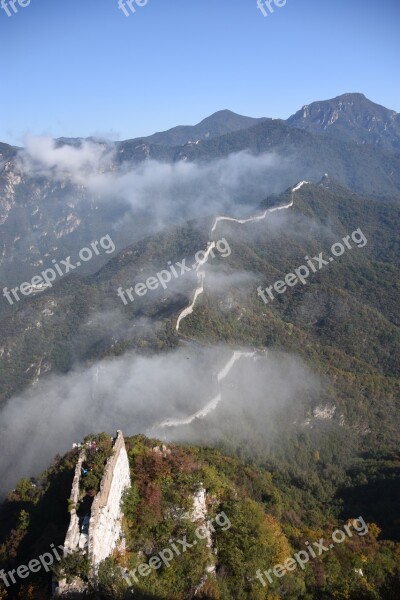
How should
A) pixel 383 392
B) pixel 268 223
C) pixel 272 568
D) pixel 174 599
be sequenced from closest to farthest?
pixel 174 599
pixel 272 568
pixel 383 392
pixel 268 223

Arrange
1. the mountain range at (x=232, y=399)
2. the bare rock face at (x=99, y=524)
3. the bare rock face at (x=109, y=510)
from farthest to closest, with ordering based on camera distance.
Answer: the mountain range at (x=232, y=399) < the bare rock face at (x=109, y=510) < the bare rock face at (x=99, y=524)

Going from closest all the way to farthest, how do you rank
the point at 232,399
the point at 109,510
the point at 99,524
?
the point at 99,524 < the point at 109,510 < the point at 232,399

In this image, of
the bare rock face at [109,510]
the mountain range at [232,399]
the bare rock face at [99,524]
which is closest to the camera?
the bare rock face at [99,524]

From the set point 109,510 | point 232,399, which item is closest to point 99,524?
point 109,510

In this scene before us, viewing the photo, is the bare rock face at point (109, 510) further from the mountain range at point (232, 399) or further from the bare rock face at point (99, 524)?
the mountain range at point (232, 399)

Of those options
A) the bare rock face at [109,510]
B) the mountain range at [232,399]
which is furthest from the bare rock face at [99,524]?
the mountain range at [232,399]

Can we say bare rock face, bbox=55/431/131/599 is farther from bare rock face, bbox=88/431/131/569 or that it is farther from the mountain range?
the mountain range

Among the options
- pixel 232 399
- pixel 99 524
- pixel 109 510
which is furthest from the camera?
pixel 232 399

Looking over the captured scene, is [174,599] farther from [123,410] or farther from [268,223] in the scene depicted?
[268,223]

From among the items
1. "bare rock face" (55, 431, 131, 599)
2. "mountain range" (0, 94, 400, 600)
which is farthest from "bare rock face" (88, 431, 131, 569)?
"mountain range" (0, 94, 400, 600)

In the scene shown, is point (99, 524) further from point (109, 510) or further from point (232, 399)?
point (232, 399)

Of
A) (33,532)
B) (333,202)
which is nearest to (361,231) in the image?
(333,202)
